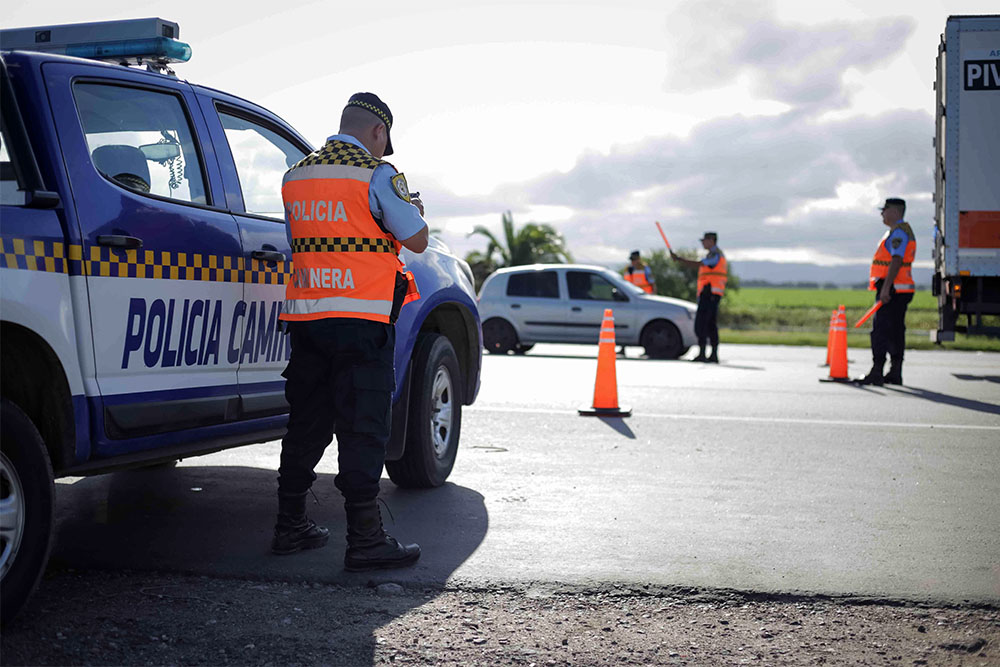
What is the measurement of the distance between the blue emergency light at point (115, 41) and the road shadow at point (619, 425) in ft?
15.0

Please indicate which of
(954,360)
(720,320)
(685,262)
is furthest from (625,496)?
(720,320)

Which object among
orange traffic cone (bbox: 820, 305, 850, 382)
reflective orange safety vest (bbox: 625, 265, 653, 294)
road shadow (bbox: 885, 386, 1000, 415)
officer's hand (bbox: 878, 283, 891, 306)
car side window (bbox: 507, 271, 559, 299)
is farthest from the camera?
reflective orange safety vest (bbox: 625, 265, 653, 294)

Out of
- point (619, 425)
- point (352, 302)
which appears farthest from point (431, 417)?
point (619, 425)

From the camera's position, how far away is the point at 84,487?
19.4ft

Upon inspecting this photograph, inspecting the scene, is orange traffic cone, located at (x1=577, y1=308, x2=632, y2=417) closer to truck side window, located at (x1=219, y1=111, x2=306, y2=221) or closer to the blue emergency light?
truck side window, located at (x1=219, y1=111, x2=306, y2=221)

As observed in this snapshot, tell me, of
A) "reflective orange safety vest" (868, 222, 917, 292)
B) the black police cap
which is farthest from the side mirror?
"reflective orange safety vest" (868, 222, 917, 292)

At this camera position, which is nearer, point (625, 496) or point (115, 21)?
point (115, 21)

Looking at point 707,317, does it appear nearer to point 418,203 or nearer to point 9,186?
point 418,203

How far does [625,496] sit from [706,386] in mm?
6396

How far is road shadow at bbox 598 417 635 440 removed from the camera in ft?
26.9

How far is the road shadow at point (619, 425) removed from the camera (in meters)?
8.19

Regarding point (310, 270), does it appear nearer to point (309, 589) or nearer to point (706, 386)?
point (309, 589)

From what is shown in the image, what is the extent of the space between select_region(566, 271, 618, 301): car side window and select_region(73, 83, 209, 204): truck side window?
14317 millimetres

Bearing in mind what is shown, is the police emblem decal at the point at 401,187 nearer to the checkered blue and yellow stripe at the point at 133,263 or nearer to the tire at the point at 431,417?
the checkered blue and yellow stripe at the point at 133,263
